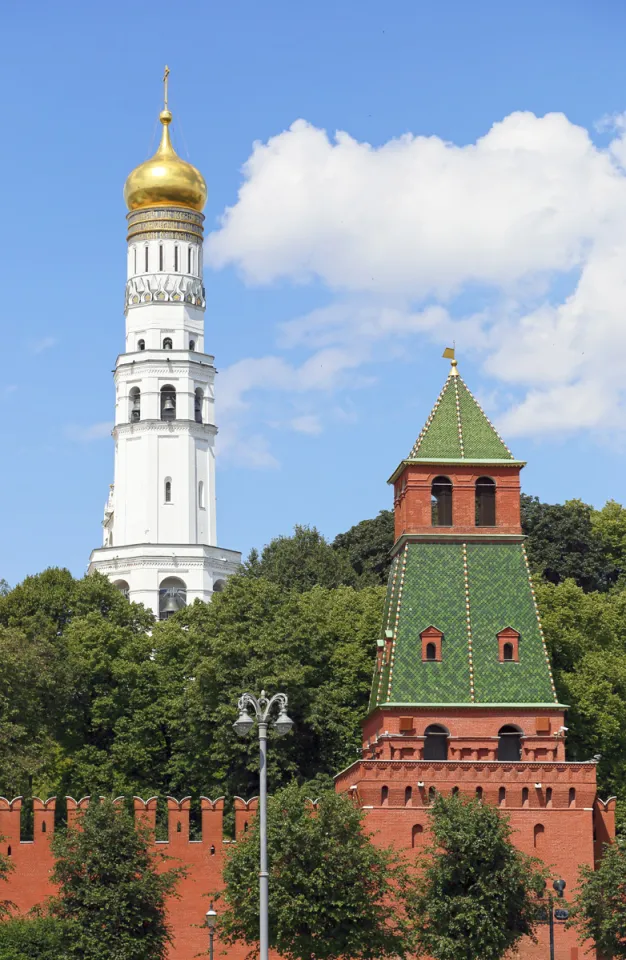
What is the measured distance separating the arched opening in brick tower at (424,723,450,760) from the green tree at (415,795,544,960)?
690 centimetres

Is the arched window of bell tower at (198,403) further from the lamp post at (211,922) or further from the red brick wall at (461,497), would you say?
the lamp post at (211,922)

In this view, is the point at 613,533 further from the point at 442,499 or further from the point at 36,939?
the point at 36,939

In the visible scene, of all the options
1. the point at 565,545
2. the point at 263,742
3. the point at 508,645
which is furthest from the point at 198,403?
the point at 263,742

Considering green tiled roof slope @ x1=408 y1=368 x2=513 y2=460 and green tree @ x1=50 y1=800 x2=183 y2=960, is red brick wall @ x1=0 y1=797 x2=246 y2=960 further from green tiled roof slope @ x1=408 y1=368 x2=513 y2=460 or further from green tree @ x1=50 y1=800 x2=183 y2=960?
green tiled roof slope @ x1=408 y1=368 x2=513 y2=460

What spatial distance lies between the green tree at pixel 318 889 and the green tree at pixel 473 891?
2.83 feet

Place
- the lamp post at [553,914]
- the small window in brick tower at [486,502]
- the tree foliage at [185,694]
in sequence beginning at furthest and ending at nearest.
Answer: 1. the tree foliage at [185,694]
2. the small window in brick tower at [486,502]
3. the lamp post at [553,914]

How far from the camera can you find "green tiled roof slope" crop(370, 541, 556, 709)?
70.9m

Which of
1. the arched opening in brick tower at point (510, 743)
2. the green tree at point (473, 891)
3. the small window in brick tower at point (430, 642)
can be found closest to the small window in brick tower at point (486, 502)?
the small window in brick tower at point (430, 642)

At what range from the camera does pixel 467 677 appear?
7106 cm

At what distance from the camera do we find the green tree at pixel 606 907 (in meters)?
61.9

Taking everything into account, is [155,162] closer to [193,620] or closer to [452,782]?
[193,620]

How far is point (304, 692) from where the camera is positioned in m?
78.5

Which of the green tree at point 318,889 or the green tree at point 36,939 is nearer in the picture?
the green tree at point 318,889

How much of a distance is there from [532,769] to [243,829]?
340 inches
